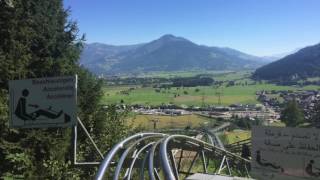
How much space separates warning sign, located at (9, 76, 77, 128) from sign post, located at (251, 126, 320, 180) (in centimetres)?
453

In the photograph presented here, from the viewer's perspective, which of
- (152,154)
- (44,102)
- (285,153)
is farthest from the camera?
(285,153)

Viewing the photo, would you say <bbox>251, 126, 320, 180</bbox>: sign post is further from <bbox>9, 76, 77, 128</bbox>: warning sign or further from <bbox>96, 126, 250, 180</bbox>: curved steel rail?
<bbox>9, 76, 77, 128</bbox>: warning sign

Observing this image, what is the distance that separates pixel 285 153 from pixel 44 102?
226 inches

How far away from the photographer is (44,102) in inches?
493

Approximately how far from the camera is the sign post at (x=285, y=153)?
12.5 m

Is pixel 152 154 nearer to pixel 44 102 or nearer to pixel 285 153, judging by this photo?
pixel 44 102

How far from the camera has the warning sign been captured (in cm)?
1238

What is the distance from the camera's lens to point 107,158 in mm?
8523

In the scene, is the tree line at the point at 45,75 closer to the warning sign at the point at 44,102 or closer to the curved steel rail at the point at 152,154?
the curved steel rail at the point at 152,154

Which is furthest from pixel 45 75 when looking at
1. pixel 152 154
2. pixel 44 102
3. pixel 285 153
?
pixel 152 154

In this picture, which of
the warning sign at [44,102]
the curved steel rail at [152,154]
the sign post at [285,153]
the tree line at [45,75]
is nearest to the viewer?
the curved steel rail at [152,154]

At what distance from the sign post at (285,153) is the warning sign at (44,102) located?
4.53 m

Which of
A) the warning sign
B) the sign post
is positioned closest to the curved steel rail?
the warning sign

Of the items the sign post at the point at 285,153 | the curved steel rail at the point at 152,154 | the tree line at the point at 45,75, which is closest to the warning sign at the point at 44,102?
the curved steel rail at the point at 152,154
